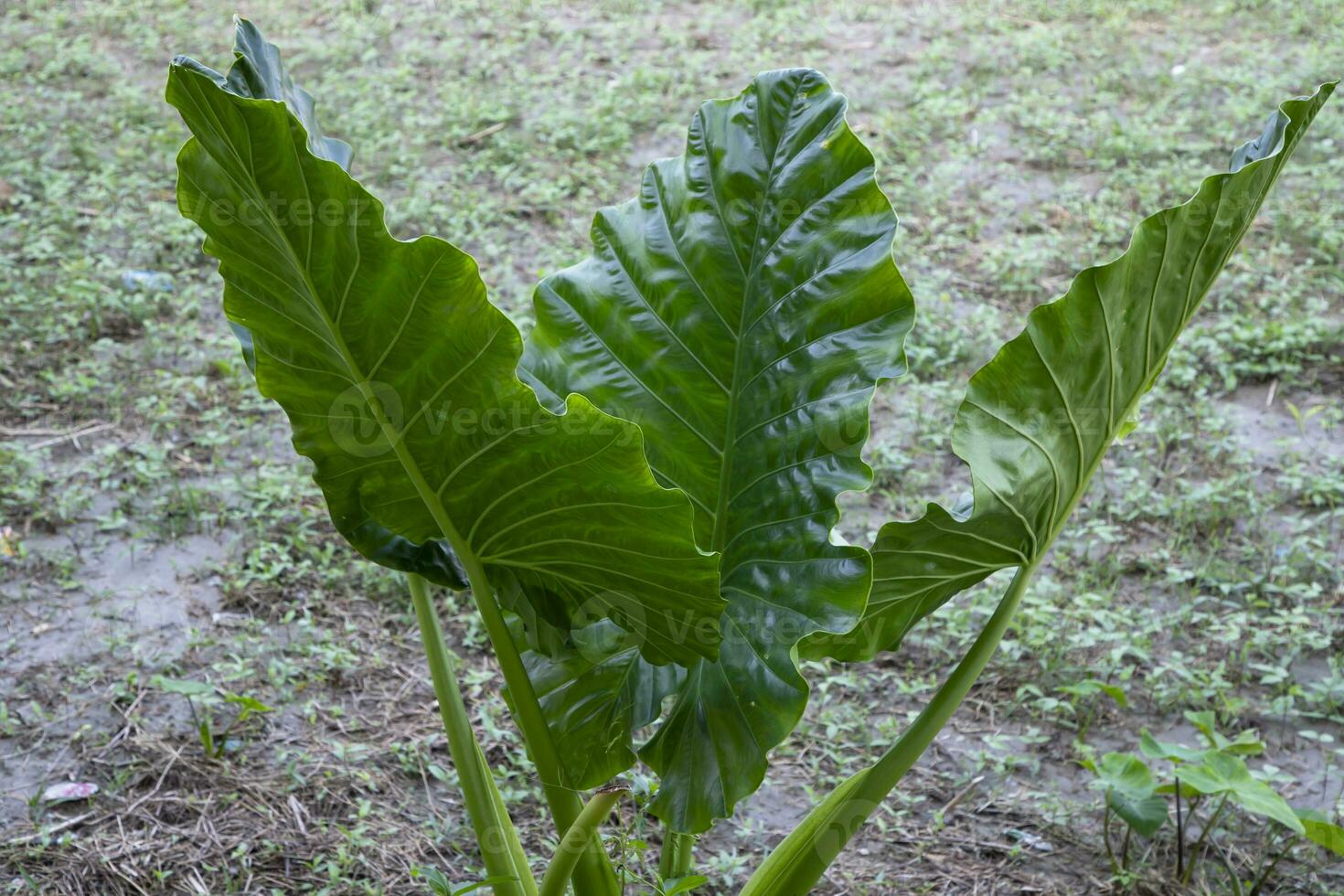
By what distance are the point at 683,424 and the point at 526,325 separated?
1.85 meters

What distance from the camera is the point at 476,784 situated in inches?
57.8

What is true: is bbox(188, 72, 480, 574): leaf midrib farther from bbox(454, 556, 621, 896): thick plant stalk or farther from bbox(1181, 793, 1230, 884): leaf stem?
bbox(1181, 793, 1230, 884): leaf stem

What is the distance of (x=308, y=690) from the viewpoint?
7.32 ft

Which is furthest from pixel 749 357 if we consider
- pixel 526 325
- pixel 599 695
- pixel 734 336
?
pixel 526 325

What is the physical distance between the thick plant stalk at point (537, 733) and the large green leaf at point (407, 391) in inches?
1.8

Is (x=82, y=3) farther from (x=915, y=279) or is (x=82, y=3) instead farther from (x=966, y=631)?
(x=966, y=631)

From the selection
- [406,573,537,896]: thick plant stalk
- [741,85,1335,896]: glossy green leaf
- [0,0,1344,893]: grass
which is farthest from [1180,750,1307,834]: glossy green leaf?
[406,573,537,896]: thick plant stalk

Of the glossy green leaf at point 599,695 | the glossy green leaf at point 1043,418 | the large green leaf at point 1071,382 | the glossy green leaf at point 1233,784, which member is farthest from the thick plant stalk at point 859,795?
the glossy green leaf at point 1233,784

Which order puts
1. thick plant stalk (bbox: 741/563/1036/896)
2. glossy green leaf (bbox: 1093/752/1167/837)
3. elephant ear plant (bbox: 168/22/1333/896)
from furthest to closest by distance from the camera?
glossy green leaf (bbox: 1093/752/1167/837)
thick plant stalk (bbox: 741/563/1036/896)
elephant ear plant (bbox: 168/22/1333/896)

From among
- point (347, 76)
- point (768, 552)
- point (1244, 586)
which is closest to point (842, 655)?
point (768, 552)

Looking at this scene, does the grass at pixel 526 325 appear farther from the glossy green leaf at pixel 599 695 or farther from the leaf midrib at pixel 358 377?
the leaf midrib at pixel 358 377

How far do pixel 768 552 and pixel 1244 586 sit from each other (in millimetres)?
1533

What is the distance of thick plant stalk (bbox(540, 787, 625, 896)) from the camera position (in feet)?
4.12

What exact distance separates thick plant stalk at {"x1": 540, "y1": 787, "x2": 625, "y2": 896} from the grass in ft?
1.28
